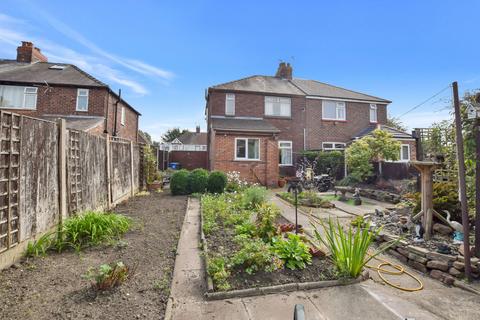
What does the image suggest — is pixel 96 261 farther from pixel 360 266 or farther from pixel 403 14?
pixel 403 14

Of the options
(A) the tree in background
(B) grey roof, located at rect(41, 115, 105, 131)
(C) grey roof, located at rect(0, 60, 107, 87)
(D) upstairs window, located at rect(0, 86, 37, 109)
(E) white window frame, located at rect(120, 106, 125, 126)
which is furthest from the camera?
(A) the tree in background

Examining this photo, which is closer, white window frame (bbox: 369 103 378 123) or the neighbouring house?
white window frame (bbox: 369 103 378 123)

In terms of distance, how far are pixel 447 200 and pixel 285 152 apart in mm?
12672

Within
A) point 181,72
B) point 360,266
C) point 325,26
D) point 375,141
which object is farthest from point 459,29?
point 181,72

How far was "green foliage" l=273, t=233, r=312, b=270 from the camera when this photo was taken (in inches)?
129

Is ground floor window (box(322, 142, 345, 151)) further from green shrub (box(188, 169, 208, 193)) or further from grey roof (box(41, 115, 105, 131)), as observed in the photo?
grey roof (box(41, 115, 105, 131))

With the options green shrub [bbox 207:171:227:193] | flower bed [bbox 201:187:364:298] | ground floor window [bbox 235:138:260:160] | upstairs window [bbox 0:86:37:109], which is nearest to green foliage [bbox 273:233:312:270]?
flower bed [bbox 201:187:364:298]

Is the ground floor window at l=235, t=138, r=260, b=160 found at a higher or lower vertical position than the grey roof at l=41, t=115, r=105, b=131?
lower

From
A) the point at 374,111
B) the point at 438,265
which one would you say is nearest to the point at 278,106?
the point at 374,111

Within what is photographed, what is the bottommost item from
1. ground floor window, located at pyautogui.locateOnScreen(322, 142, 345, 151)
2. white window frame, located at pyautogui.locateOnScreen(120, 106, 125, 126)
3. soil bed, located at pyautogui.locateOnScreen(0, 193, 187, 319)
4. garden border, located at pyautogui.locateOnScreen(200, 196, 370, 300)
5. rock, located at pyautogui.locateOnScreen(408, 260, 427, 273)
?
rock, located at pyautogui.locateOnScreen(408, 260, 427, 273)

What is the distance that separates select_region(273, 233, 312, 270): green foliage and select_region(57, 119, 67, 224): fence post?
3.70 meters

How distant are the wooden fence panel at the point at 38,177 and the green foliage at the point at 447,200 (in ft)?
22.8

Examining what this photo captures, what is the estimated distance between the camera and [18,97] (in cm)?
1458

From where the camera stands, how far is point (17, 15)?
7555 millimetres
